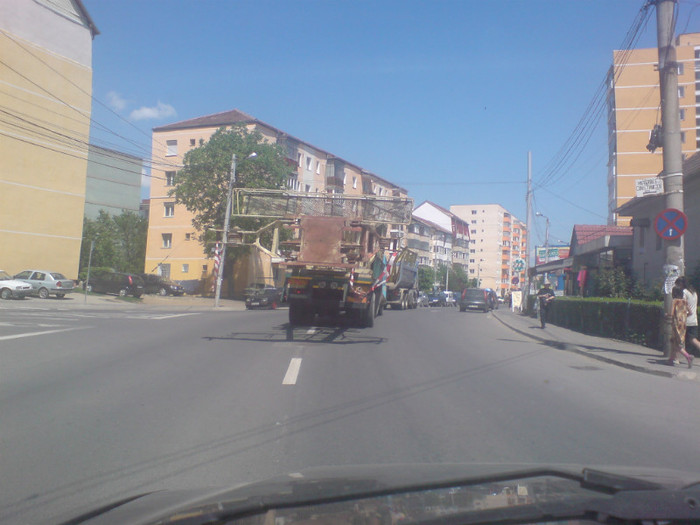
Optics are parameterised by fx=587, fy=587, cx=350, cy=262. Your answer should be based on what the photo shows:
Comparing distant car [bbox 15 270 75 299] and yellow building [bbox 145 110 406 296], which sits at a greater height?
yellow building [bbox 145 110 406 296]

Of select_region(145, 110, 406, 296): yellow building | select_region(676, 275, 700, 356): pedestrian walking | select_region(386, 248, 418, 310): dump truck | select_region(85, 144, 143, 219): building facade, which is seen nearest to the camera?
select_region(676, 275, 700, 356): pedestrian walking

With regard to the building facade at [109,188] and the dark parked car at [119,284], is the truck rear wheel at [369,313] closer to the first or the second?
the dark parked car at [119,284]

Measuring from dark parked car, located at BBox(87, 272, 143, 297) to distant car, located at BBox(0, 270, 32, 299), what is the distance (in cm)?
745

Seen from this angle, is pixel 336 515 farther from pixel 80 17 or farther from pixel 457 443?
pixel 80 17

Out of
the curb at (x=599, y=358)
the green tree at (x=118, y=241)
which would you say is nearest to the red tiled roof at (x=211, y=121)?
the green tree at (x=118, y=241)

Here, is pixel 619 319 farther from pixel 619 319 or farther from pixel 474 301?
pixel 474 301

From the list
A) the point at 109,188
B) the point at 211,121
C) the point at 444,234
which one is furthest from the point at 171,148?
the point at 444,234

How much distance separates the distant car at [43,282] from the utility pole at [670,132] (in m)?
28.9

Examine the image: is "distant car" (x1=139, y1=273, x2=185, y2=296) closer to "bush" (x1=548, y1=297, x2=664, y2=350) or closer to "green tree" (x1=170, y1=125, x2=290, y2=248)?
"green tree" (x1=170, y1=125, x2=290, y2=248)

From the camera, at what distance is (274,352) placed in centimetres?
1209

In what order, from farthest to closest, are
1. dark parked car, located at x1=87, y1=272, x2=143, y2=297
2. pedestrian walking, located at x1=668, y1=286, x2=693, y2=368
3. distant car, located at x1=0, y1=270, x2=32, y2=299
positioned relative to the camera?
dark parked car, located at x1=87, y1=272, x2=143, y2=297 < distant car, located at x1=0, y1=270, x2=32, y2=299 < pedestrian walking, located at x1=668, y1=286, x2=693, y2=368

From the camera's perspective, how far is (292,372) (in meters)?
9.70

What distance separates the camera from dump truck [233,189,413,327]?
14.2 meters

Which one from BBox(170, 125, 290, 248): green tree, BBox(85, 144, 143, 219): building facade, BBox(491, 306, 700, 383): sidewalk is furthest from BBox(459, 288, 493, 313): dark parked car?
BBox(85, 144, 143, 219): building facade
